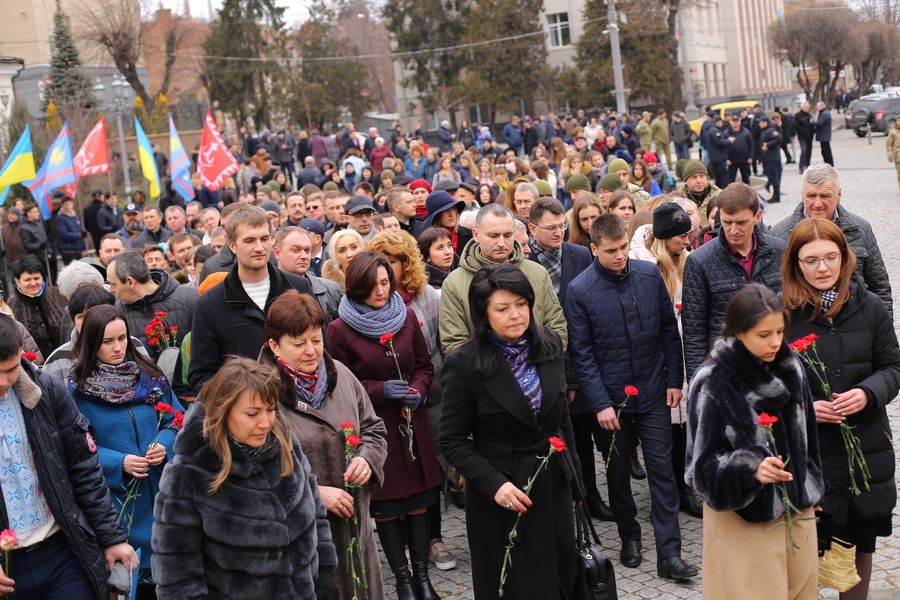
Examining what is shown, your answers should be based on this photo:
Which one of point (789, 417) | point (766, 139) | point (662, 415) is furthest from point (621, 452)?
point (766, 139)

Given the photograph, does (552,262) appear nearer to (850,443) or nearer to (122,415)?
(850,443)

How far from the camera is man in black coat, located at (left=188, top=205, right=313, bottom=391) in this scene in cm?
520

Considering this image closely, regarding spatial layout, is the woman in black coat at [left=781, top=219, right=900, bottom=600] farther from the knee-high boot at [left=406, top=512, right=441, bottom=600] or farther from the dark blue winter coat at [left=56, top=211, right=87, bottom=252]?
the dark blue winter coat at [left=56, top=211, right=87, bottom=252]

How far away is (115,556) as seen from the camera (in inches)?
168

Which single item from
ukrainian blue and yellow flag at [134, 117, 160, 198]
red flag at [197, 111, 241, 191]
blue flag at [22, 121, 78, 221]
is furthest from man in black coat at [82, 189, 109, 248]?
red flag at [197, 111, 241, 191]

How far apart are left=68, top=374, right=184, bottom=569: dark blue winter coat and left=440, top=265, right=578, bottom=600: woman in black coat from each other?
5.18 feet

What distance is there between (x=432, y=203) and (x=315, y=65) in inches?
1872

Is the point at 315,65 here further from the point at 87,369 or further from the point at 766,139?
the point at 87,369

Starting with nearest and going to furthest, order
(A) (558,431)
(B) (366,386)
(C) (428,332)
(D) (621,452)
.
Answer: (A) (558,431)
(B) (366,386)
(D) (621,452)
(C) (428,332)

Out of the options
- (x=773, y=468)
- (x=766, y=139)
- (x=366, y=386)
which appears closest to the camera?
(x=773, y=468)

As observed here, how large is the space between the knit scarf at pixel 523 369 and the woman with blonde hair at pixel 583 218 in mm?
3524

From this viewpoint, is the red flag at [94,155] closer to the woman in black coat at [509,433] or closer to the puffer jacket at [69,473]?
the puffer jacket at [69,473]

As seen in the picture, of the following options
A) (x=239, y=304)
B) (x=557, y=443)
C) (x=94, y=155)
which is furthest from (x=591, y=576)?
(x=94, y=155)

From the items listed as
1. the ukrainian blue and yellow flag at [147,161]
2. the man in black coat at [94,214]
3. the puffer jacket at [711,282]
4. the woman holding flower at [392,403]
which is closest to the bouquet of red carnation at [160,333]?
the woman holding flower at [392,403]
